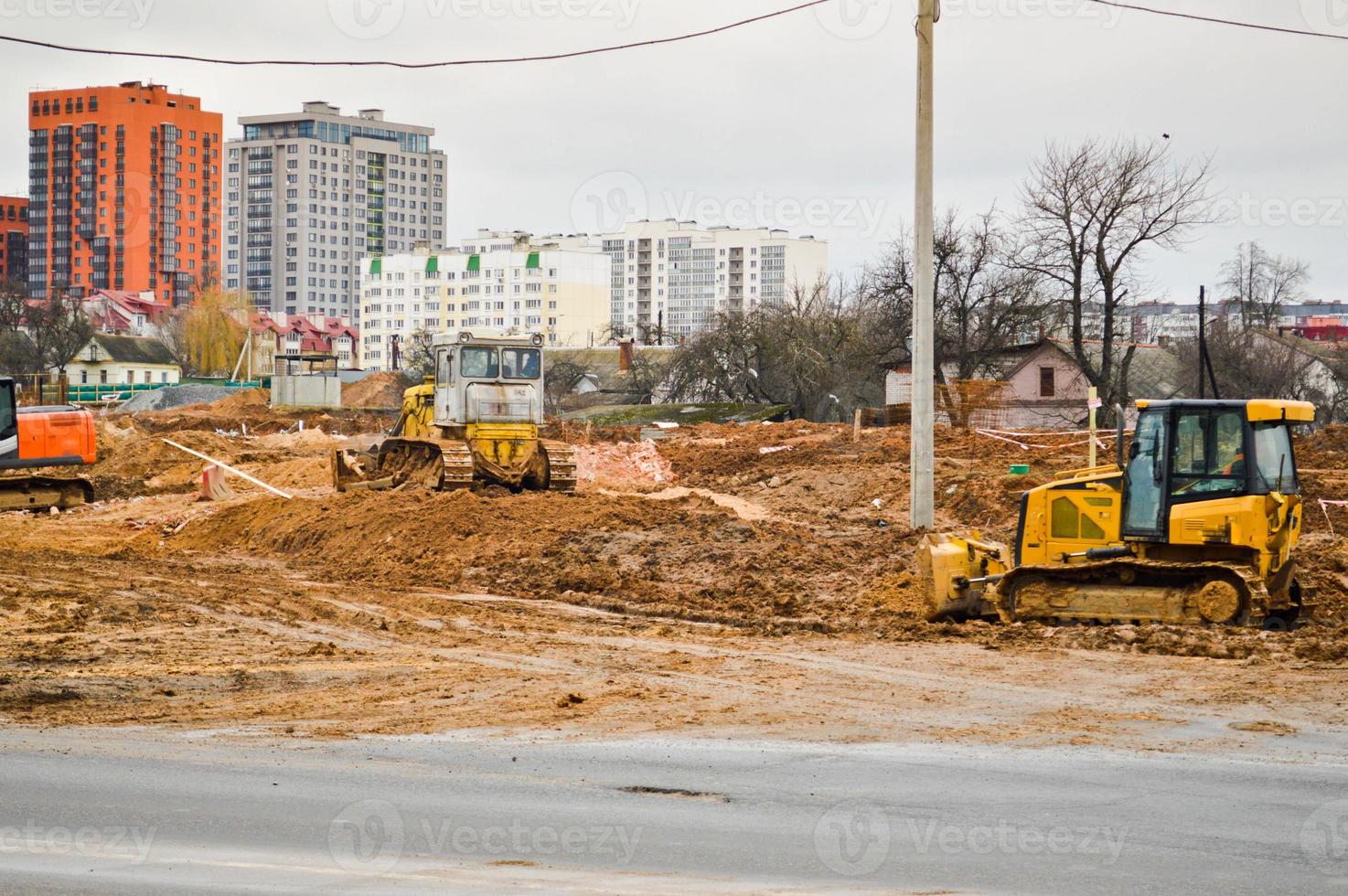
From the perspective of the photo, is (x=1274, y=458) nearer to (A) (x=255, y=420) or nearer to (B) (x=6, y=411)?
(B) (x=6, y=411)

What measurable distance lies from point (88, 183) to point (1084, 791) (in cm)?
20067

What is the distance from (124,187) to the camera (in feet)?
614

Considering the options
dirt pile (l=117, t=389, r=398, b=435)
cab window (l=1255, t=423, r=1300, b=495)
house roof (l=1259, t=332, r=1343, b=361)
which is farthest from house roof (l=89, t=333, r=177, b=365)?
cab window (l=1255, t=423, r=1300, b=495)

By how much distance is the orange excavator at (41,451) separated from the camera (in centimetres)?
2795

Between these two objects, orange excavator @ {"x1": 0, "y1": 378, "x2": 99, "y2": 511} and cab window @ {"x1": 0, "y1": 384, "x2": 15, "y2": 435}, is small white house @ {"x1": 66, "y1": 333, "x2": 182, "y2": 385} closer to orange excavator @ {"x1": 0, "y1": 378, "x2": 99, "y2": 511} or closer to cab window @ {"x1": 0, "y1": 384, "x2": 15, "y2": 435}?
orange excavator @ {"x1": 0, "y1": 378, "x2": 99, "y2": 511}

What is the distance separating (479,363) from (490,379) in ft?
1.17

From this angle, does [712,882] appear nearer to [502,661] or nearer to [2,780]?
[2,780]

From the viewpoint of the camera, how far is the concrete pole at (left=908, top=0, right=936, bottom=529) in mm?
17828

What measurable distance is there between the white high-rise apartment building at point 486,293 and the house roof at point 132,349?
37.5m

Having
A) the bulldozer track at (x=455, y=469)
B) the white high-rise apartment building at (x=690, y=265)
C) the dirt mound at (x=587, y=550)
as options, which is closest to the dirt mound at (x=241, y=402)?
the bulldozer track at (x=455, y=469)

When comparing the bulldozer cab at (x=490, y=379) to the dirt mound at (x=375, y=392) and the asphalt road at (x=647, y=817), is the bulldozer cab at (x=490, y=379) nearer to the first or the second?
the asphalt road at (x=647, y=817)

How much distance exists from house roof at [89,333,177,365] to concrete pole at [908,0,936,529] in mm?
103100

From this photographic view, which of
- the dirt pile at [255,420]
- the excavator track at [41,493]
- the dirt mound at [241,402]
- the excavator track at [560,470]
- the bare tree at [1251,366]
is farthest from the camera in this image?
the bare tree at [1251,366]

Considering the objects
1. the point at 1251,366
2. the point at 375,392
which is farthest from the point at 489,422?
the point at 375,392
